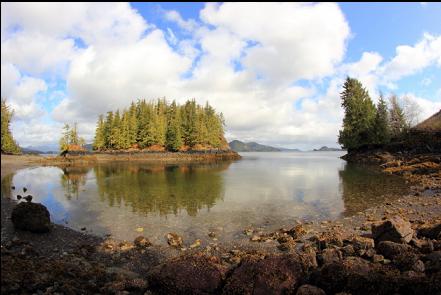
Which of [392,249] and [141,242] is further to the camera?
[141,242]

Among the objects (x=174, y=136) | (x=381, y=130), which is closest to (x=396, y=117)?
(x=381, y=130)

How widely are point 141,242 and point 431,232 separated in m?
15.0

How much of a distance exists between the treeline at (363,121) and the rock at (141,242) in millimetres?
85003

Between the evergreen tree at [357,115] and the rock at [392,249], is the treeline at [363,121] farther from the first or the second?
the rock at [392,249]

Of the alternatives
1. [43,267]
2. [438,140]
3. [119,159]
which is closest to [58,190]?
[43,267]

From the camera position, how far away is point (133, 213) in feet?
81.9

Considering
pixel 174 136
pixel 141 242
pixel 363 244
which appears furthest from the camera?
pixel 174 136

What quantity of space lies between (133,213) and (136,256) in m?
9.75

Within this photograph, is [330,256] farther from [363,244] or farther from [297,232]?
[297,232]

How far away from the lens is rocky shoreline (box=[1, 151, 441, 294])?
31.2 ft

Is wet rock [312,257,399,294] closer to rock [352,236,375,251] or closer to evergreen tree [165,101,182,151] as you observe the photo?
rock [352,236,375,251]

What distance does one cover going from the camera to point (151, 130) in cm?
12975

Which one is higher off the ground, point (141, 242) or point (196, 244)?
point (141, 242)

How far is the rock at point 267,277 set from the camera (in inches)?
379
